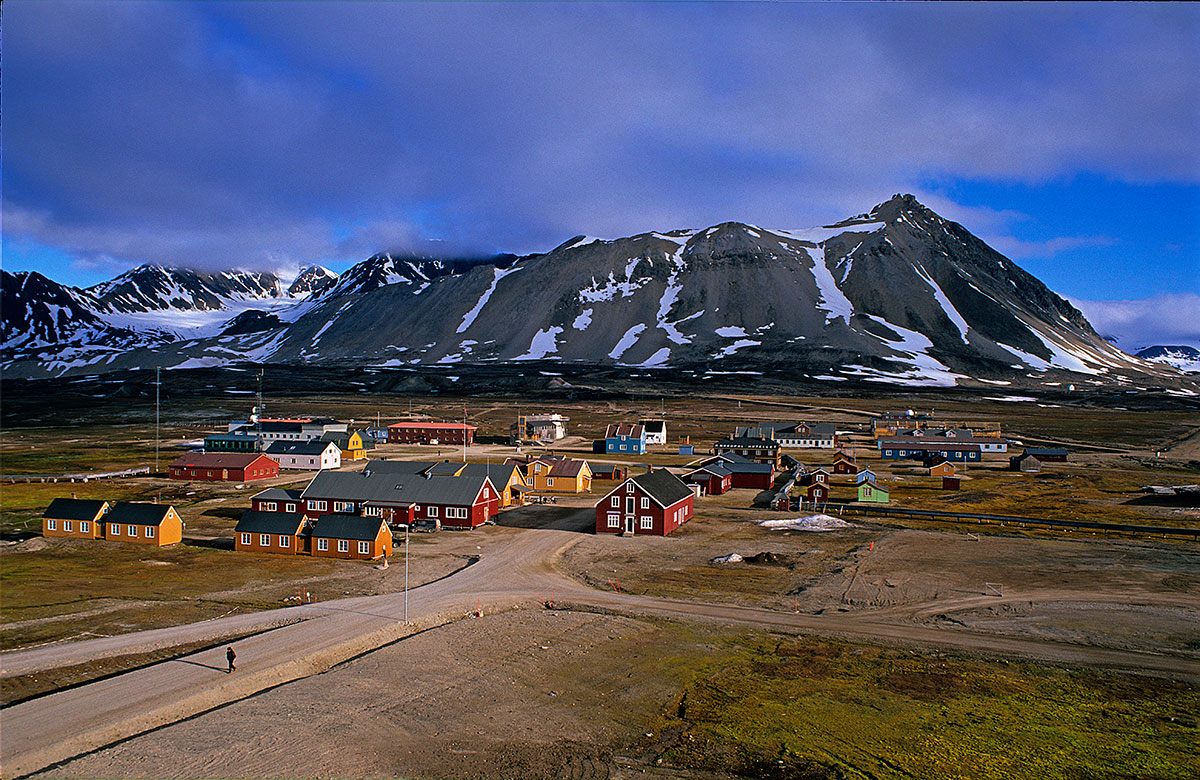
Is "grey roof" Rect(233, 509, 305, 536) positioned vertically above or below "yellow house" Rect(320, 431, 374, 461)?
below

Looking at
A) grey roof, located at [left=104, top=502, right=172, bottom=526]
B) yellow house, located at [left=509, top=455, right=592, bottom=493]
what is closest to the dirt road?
grey roof, located at [left=104, top=502, right=172, bottom=526]

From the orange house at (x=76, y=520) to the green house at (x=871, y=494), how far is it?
55.6 m

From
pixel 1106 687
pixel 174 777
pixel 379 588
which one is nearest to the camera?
pixel 174 777

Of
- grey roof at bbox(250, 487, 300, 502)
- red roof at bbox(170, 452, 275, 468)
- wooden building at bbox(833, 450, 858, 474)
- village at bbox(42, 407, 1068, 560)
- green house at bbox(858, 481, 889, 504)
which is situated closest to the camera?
village at bbox(42, 407, 1068, 560)

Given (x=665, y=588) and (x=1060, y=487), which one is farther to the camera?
(x=1060, y=487)

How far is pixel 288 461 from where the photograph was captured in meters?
87.5

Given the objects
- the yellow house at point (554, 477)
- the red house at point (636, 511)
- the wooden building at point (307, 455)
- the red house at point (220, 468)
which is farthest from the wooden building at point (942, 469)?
the red house at point (220, 468)

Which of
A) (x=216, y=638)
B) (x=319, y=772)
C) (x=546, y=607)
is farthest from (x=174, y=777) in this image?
(x=546, y=607)

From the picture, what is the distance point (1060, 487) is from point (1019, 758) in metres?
62.1

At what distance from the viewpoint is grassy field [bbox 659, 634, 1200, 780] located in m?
20.1

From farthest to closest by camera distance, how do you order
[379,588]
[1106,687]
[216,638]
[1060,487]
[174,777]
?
1. [1060,487]
2. [379,588]
3. [216,638]
4. [1106,687]
5. [174,777]

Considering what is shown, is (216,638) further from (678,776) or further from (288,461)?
(288,461)

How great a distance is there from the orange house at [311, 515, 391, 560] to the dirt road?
6569mm

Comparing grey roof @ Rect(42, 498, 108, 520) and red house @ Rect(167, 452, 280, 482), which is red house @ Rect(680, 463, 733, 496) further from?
grey roof @ Rect(42, 498, 108, 520)
